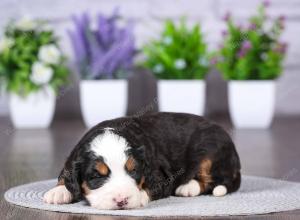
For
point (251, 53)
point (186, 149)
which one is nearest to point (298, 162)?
point (186, 149)

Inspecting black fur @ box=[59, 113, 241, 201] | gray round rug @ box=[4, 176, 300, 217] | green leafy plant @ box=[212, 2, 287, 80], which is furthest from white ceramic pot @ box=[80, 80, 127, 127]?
black fur @ box=[59, 113, 241, 201]

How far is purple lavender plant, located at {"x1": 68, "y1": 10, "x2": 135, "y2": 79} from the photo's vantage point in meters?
5.68

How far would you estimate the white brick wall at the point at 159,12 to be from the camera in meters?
6.43

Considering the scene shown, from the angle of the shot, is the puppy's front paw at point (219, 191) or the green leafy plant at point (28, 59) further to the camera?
the green leafy plant at point (28, 59)

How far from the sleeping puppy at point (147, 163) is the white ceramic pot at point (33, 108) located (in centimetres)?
291

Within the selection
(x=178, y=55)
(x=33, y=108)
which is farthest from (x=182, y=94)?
(x=33, y=108)

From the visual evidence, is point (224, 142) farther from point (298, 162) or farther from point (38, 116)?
point (38, 116)

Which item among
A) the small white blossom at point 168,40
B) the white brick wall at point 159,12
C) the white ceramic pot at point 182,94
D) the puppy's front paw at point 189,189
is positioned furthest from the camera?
the white brick wall at point 159,12

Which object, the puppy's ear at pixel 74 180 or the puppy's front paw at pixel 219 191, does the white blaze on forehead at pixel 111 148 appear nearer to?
the puppy's ear at pixel 74 180

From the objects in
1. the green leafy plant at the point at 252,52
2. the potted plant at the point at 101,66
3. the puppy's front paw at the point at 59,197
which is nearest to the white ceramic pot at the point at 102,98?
the potted plant at the point at 101,66

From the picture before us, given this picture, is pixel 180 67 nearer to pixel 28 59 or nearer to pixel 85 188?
pixel 28 59

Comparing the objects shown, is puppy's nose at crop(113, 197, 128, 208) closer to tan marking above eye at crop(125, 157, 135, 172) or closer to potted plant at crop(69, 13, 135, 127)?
tan marking above eye at crop(125, 157, 135, 172)

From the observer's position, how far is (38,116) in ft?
19.3

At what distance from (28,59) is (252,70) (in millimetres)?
1612
